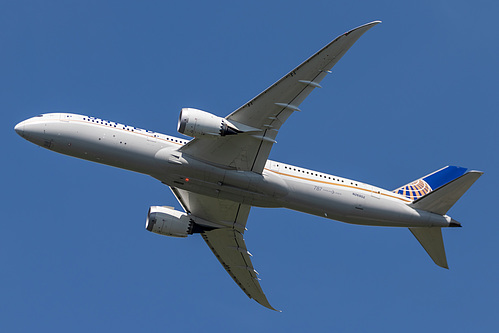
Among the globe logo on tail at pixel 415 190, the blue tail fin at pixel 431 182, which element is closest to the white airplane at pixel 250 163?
the globe logo on tail at pixel 415 190

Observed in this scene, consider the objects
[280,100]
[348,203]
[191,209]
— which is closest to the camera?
[280,100]

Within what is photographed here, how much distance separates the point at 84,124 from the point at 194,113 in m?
7.85

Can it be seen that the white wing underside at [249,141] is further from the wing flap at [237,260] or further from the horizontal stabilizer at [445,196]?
→ the horizontal stabilizer at [445,196]

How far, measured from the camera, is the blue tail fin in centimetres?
5138

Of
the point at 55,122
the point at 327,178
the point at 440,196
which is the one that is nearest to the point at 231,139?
the point at 327,178

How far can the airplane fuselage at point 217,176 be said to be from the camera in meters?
46.8

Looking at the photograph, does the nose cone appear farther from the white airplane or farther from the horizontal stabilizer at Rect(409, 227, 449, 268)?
the horizontal stabilizer at Rect(409, 227, 449, 268)

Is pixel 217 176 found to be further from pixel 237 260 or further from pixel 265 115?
pixel 237 260

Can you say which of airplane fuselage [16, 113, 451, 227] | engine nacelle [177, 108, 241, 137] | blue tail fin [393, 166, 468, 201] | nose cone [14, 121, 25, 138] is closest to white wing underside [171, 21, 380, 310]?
engine nacelle [177, 108, 241, 137]

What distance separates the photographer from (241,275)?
5644 centimetres

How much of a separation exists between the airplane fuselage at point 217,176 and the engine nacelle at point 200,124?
8.87 ft

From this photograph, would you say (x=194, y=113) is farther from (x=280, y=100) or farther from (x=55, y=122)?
(x=55, y=122)

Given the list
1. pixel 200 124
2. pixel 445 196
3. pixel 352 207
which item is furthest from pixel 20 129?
pixel 445 196

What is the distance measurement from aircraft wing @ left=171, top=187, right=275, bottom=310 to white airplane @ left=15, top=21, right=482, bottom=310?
3353 mm
